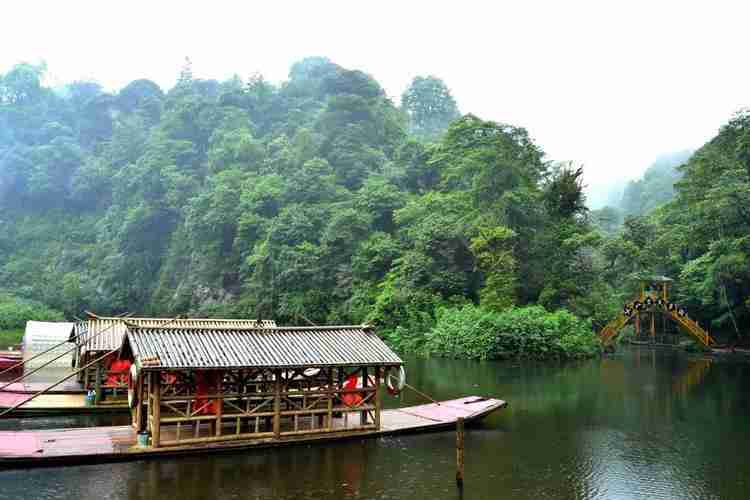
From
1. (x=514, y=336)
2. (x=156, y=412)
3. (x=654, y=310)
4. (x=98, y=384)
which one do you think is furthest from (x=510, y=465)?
(x=654, y=310)

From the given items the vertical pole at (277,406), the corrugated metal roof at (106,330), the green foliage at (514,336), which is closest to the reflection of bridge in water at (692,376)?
the green foliage at (514,336)

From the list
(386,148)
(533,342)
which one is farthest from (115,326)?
(386,148)

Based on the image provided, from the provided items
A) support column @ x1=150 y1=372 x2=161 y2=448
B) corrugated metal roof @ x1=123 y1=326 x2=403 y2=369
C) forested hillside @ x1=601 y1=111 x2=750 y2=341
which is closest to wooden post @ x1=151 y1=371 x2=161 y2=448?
support column @ x1=150 y1=372 x2=161 y2=448

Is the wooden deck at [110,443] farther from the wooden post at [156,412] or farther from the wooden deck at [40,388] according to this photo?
the wooden deck at [40,388]

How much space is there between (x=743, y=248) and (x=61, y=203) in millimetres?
79271

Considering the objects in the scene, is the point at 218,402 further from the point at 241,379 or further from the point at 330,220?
the point at 330,220

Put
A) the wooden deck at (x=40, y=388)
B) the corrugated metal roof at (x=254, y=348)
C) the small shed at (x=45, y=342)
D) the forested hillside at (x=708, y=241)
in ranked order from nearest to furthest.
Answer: the corrugated metal roof at (x=254, y=348) < the wooden deck at (x=40, y=388) < the small shed at (x=45, y=342) < the forested hillside at (x=708, y=241)

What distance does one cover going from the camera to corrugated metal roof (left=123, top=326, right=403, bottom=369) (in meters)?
16.7

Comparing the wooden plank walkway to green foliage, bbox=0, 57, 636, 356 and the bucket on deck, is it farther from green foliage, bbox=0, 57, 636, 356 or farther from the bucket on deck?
green foliage, bbox=0, 57, 636, 356

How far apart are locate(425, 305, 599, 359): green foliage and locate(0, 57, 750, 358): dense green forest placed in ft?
0.41

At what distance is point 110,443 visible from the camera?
16.6 m

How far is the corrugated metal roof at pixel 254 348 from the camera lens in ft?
54.7

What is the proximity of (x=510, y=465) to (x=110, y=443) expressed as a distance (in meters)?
10.6

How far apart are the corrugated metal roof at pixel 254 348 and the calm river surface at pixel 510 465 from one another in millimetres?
2416
